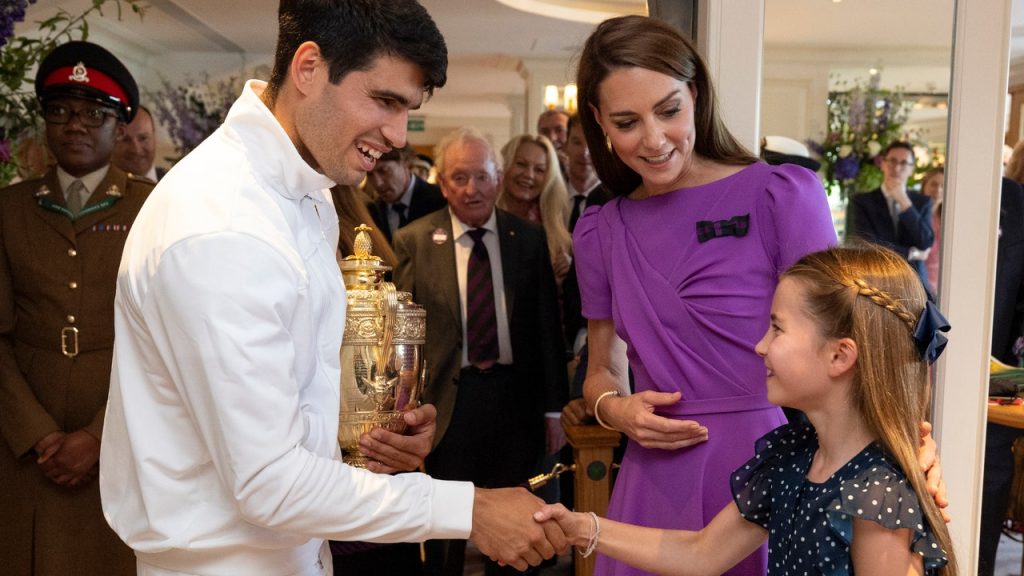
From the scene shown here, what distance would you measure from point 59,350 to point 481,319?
1450 millimetres

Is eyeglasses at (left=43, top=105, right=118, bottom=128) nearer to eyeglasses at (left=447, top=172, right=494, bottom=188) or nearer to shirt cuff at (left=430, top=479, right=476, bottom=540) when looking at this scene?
eyeglasses at (left=447, top=172, right=494, bottom=188)

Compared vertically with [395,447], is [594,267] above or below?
above

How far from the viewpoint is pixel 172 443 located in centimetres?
145

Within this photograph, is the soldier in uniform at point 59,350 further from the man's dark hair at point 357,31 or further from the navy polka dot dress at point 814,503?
the navy polka dot dress at point 814,503

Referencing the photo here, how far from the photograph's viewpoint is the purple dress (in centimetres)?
188

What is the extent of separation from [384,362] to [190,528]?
49 centimetres

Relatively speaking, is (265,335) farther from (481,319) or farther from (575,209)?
(575,209)

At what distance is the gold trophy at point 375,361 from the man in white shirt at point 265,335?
0.19 metres

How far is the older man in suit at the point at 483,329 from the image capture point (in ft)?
12.1

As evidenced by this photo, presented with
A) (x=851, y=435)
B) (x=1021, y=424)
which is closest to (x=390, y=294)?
(x=851, y=435)

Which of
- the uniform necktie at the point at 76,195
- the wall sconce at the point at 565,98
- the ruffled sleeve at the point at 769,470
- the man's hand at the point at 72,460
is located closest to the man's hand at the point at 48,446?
the man's hand at the point at 72,460

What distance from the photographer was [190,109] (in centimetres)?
874

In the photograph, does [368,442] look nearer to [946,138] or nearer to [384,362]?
[384,362]

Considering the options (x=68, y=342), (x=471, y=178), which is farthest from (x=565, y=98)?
(x=68, y=342)
